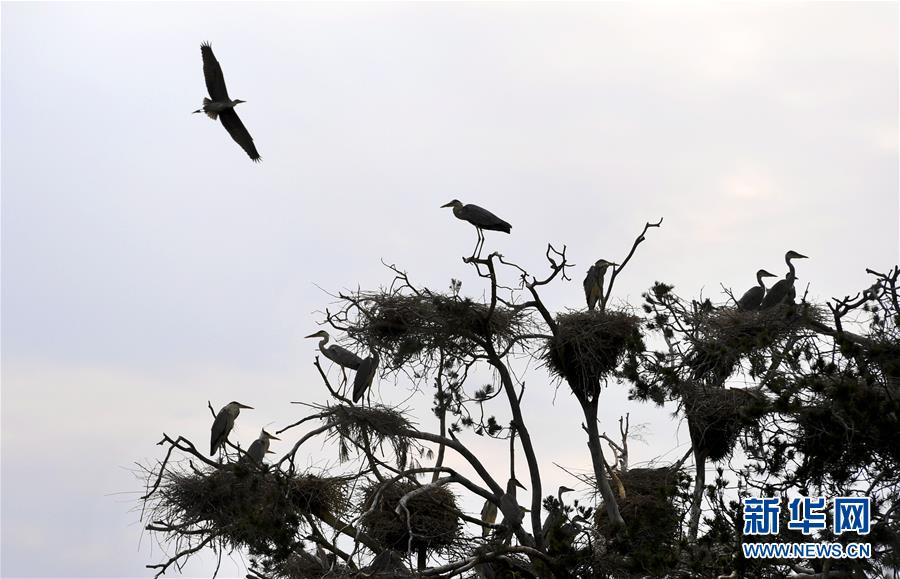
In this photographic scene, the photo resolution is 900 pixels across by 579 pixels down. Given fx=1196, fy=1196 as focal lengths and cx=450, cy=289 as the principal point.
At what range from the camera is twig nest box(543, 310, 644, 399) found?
11938 mm

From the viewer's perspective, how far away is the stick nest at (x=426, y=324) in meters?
11.8

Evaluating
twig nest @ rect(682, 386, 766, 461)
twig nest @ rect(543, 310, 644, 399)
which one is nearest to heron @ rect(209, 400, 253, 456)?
twig nest @ rect(543, 310, 644, 399)

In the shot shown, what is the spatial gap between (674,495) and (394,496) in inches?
175

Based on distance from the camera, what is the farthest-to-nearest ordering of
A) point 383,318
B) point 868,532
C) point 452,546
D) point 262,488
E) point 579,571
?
point 452,546 → point 383,318 → point 262,488 → point 579,571 → point 868,532

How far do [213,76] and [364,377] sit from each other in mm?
3631

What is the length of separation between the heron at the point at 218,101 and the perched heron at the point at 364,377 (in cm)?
248

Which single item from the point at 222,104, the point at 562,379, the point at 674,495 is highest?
the point at 222,104

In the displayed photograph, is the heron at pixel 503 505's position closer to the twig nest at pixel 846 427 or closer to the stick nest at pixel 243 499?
the stick nest at pixel 243 499

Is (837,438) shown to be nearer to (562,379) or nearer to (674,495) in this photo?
(674,495)

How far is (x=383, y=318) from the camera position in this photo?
11922 mm

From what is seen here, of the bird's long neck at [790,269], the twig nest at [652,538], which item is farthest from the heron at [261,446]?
the bird's long neck at [790,269]

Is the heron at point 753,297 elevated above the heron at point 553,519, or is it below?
above

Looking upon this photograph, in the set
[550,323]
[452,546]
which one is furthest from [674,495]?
[452,546]

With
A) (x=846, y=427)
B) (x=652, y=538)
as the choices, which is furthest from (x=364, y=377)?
(x=846, y=427)
